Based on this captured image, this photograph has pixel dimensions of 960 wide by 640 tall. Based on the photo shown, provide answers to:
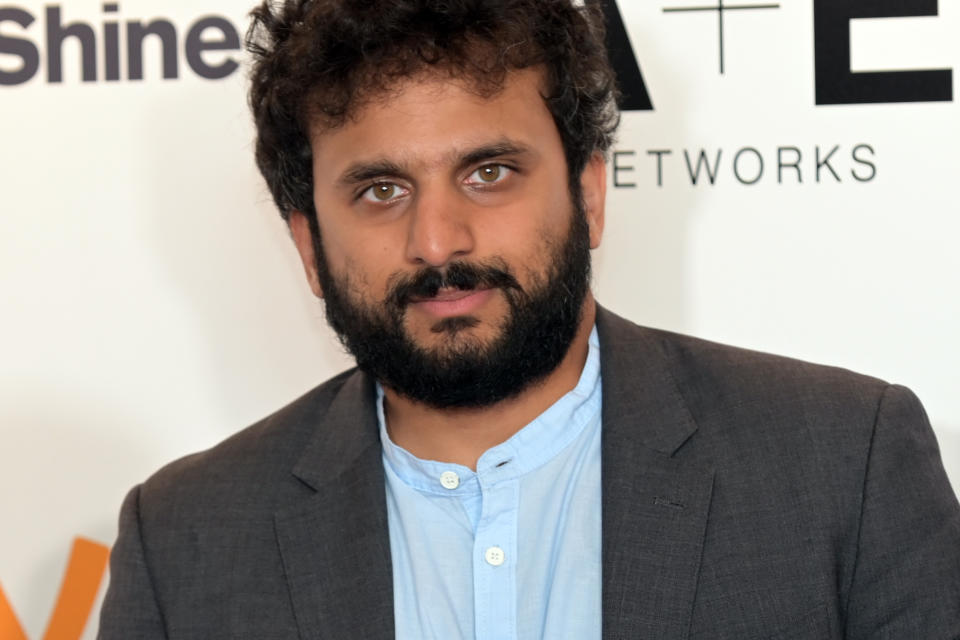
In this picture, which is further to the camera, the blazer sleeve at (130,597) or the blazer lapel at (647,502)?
the blazer sleeve at (130,597)

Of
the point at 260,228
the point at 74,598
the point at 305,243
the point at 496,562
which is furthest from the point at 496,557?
the point at 74,598

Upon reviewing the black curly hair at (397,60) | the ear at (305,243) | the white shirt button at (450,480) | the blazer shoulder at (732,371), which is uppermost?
the black curly hair at (397,60)

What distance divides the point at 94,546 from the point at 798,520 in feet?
5.12

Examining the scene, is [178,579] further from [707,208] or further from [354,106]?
[707,208]

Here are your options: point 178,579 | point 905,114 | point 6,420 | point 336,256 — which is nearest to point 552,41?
point 336,256

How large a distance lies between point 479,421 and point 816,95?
995mm

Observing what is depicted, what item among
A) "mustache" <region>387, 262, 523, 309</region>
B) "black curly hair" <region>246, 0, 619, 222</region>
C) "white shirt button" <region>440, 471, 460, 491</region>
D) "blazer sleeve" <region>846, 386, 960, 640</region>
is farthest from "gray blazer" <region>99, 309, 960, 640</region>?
"black curly hair" <region>246, 0, 619, 222</region>

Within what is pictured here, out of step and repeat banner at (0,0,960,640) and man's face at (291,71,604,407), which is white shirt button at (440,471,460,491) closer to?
man's face at (291,71,604,407)

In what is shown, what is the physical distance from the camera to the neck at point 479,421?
2.18 metres

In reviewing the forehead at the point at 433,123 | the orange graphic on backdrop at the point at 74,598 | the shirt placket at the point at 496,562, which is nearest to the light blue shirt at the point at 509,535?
the shirt placket at the point at 496,562

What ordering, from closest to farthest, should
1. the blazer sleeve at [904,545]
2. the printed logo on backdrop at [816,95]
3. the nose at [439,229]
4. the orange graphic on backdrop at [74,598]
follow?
1. the blazer sleeve at [904,545]
2. the nose at [439,229]
3. the printed logo on backdrop at [816,95]
4. the orange graphic on backdrop at [74,598]

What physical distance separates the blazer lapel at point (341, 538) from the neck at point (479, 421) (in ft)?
0.32

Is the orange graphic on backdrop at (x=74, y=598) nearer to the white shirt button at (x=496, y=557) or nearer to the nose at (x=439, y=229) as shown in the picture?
the white shirt button at (x=496, y=557)

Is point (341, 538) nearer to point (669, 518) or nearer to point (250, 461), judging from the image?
point (250, 461)
